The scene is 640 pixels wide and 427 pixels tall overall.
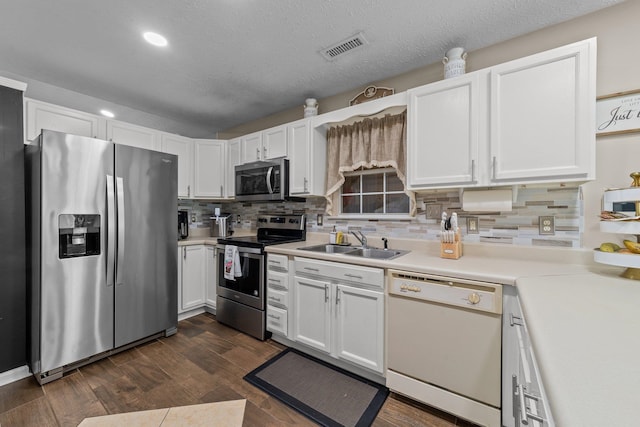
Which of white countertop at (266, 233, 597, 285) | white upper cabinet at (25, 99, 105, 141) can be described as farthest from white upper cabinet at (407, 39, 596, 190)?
white upper cabinet at (25, 99, 105, 141)

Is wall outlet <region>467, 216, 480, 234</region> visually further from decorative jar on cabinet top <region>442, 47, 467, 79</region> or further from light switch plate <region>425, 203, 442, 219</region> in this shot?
decorative jar on cabinet top <region>442, 47, 467, 79</region>

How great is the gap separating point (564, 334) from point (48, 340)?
2.88 meters

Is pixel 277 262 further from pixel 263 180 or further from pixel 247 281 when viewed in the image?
pixel 263 180

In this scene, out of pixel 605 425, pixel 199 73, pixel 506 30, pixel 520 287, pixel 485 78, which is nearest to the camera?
pixel 605 425

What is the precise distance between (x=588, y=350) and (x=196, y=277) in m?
3.18

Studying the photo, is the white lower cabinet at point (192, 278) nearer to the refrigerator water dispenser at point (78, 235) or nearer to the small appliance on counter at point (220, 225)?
the small appliance on counter at point (220, 225)

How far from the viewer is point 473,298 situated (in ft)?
4.62

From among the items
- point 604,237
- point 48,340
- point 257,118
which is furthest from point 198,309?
point 604,237

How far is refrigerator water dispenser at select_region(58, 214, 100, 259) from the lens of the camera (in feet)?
6.22

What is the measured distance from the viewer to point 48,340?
6.00ft

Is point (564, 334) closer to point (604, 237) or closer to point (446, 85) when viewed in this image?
point (604, 237)

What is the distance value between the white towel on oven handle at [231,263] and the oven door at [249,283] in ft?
0.11

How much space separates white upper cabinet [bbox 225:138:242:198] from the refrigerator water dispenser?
4.89 ft

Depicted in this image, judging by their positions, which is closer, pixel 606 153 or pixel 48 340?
pixel 606 153
